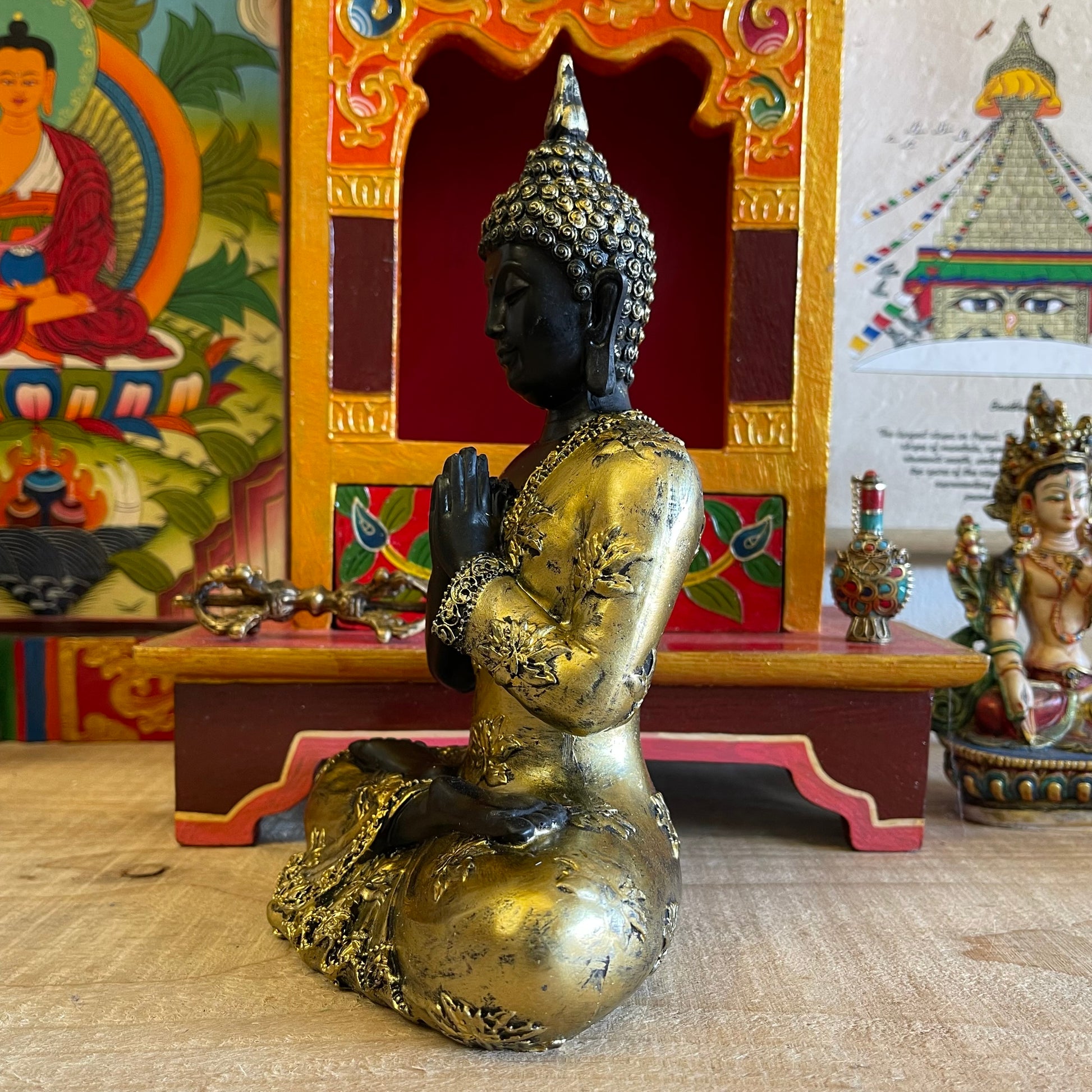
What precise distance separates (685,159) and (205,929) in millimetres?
2171

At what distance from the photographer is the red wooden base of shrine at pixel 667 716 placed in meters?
2.05

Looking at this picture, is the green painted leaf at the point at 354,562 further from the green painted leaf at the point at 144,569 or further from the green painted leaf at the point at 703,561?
the green painted leaf at the point at 144,569

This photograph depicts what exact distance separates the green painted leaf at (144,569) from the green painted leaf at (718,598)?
145 cm

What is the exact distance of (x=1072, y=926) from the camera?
5.75 ft

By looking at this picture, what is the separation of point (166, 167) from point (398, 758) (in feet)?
6.22

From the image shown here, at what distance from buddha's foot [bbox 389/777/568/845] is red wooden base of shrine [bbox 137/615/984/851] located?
560 mm

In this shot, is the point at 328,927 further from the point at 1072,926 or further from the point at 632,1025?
the point at 1072,926

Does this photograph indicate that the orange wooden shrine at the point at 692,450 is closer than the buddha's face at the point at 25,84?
Yes

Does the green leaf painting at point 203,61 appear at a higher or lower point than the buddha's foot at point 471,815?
higher

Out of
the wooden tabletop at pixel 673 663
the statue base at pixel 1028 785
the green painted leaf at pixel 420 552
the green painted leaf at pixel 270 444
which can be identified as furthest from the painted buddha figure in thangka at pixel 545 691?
the green painted leaf at pixel 270 444

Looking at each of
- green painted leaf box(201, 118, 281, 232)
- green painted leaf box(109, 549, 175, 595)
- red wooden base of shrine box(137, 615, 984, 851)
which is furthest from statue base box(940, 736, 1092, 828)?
green painted leaf box(201, 118, 281, 232)

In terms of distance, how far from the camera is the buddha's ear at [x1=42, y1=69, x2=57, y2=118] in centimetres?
274

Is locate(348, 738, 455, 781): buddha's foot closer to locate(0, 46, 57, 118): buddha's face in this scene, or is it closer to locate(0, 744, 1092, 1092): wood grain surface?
locate(0, 744, 1092, 1092): wood grain surface

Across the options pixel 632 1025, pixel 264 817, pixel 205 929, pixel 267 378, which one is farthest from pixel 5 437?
pixel 632 1025
